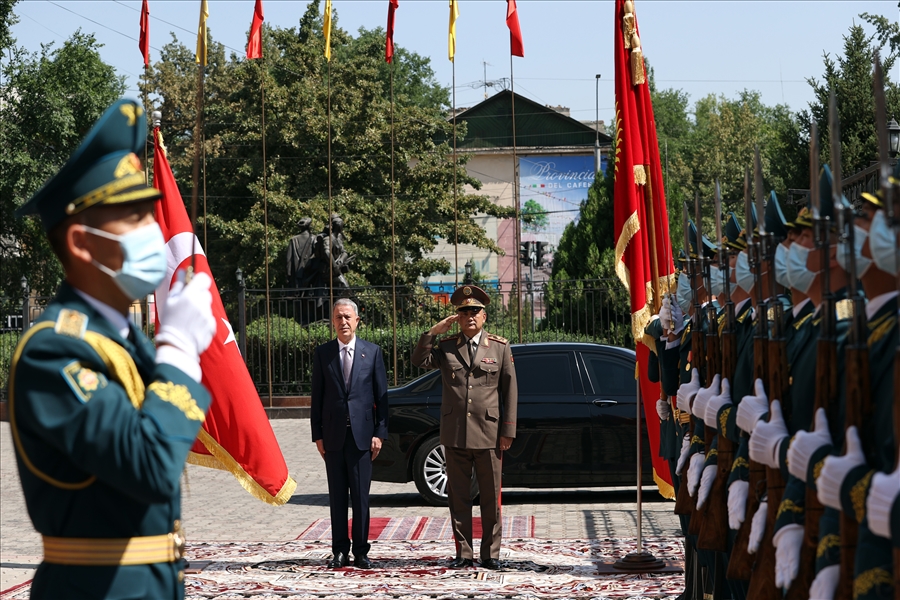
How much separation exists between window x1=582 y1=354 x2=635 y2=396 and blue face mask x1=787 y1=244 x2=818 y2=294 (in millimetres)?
7706

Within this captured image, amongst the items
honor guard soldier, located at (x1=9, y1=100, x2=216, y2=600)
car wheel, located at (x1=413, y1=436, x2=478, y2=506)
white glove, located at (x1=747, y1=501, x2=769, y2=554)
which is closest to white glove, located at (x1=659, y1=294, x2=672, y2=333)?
white glove, located at (x1=747, y1=501, x2=769, y2=554)

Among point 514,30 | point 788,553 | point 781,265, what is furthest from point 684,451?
point 514,30

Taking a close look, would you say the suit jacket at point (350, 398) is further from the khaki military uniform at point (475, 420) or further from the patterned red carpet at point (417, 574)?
the patterned red carpet at point (417, 574)

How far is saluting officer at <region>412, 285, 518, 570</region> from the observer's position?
29.2 feet

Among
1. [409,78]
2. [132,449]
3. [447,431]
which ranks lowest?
[447,431]

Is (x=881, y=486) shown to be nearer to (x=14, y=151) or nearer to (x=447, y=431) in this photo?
(x=447, y=431)

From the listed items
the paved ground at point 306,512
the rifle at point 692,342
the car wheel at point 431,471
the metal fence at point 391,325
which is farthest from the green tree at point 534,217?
the rifle at point 692,342

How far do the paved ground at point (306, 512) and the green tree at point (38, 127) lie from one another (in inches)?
522

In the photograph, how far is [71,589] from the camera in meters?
2.94

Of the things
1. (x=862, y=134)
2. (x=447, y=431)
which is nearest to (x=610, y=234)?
(x=862, y=134)

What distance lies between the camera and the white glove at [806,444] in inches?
148

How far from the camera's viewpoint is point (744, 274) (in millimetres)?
5594

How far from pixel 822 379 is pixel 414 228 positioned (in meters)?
31.1

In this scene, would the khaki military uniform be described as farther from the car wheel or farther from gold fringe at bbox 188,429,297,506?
the car wheel
